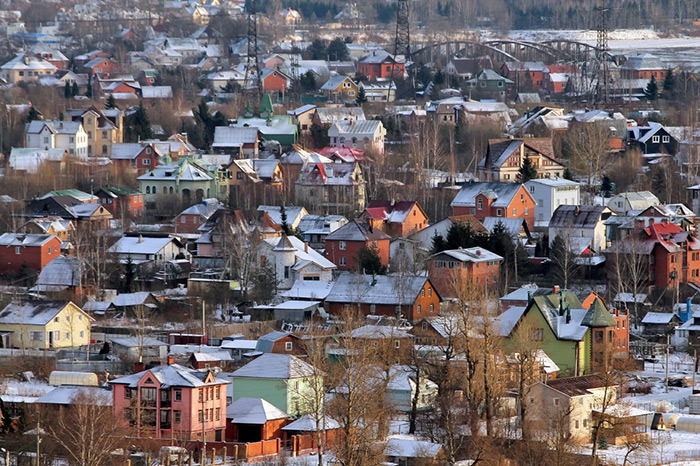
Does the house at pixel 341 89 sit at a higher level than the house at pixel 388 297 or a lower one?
higher

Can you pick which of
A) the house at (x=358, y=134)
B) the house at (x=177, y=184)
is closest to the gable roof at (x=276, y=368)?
the house at (x=177, y=184)

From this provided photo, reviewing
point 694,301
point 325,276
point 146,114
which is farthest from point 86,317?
point 146,114

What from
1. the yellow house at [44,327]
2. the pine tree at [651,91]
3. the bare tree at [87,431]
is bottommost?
the yellow house at [44,327]

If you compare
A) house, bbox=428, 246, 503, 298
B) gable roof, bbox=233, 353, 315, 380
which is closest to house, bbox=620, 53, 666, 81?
house, bbox=428, 246, 503, 298

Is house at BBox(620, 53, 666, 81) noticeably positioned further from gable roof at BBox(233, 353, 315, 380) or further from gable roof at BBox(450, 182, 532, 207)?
gable roof at BBox(233, 353, 315, 380)

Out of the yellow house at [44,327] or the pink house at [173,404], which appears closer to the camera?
the pink house at [173,404]

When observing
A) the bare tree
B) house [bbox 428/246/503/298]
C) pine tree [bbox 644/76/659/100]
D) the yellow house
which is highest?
pine tree [bbox 644/76/659/100]

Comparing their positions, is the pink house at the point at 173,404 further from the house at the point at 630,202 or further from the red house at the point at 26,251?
the house at the point at 630,202
